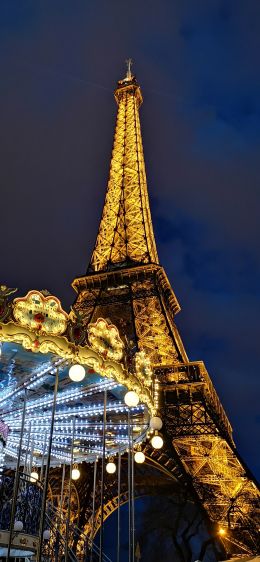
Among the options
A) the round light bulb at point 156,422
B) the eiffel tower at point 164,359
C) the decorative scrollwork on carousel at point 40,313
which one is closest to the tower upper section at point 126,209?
the eiffel tower at point 164,359

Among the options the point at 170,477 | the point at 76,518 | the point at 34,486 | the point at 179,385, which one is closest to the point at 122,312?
the point at 179,385

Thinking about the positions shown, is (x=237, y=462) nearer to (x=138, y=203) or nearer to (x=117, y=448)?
(x=117, y=448)

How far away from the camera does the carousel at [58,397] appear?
8.26m

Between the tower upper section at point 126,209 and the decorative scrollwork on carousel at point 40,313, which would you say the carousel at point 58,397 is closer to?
the decorative scrollwork on carousel at point 40,313

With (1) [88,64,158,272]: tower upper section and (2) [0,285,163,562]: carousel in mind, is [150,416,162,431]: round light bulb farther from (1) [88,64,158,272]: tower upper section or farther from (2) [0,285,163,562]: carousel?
(1) [88,64,158,272]: tower upper section

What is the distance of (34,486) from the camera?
10414 millimetres

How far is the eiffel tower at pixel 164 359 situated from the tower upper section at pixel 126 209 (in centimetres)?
8

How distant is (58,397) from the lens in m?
11.6

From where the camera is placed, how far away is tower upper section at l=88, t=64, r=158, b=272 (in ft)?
123

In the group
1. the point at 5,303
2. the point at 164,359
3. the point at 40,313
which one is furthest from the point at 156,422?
the point at 164,359

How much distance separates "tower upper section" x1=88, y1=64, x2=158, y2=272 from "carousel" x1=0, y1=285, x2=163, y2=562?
21.9 metres

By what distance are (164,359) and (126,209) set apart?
16215 millimetres

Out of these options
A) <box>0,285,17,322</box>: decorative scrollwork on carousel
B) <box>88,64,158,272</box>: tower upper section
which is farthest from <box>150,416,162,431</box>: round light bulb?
<box>88,64,158,272</box>: tower upper section

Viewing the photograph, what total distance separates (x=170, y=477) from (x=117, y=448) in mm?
15452
